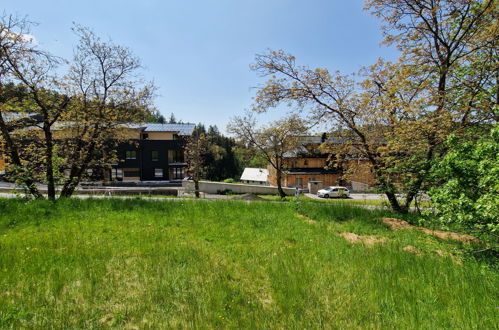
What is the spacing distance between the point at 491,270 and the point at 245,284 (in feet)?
16.0

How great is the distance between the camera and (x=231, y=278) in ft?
13.7

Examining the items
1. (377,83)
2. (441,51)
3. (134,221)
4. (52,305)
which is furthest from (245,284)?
(441,51)

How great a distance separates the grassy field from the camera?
9.97 feet

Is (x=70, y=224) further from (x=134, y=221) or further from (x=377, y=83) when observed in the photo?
(x=377, y=83)

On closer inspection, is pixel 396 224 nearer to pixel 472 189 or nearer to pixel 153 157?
pixel 472 189

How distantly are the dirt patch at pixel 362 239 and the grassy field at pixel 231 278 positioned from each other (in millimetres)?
100

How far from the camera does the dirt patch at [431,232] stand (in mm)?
6762

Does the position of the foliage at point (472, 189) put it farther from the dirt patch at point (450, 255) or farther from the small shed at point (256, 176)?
the small shed at point (256, 176)

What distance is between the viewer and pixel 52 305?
3311 millimetres

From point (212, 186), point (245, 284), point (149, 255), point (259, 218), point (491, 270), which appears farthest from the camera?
point (212, 186)

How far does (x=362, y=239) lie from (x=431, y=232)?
312 centimetres

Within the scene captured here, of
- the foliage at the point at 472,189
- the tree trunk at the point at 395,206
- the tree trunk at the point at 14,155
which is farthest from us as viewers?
the tree trunk at the point at 395,206

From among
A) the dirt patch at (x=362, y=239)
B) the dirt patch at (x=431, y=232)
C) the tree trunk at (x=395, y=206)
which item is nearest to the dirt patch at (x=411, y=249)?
the dirt patch at (x=362, y=239)

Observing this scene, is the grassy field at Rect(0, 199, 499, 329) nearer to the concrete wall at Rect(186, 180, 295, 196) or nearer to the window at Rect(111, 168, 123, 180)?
the concrete wall at Rect(186, 180, 295, 196)
